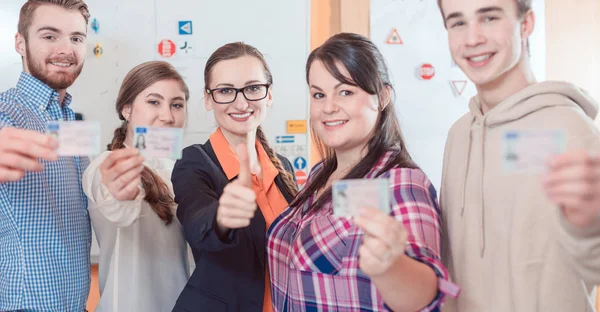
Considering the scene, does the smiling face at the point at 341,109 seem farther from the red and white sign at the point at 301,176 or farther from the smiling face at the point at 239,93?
the red and white sign at the point at 301,176

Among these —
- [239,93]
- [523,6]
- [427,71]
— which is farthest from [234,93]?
[427,71]

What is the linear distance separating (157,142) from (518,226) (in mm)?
1071

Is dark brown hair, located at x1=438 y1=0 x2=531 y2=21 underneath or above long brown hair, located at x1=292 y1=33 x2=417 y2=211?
above

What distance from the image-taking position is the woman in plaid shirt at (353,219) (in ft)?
3.83

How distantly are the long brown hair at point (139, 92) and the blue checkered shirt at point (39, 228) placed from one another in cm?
26

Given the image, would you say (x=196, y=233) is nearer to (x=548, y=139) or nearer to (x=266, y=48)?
(x=548, y=139)

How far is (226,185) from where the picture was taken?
1598 millimetres

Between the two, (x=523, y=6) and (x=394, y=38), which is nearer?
(x=523, y=6)

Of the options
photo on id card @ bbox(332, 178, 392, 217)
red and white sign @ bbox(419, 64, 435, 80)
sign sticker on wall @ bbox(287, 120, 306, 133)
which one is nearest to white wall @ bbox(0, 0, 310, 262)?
sign sticker on wall @ bbox(287, 120, 306, 133)

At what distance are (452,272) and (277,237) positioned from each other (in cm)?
58

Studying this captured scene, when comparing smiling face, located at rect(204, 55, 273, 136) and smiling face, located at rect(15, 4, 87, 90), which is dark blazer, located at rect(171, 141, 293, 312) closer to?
smiling face, located at rect(204, 55, 273, 136)

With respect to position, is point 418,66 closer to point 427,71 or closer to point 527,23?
point 427,71

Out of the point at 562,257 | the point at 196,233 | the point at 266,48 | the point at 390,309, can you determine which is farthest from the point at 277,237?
the point at 266,48

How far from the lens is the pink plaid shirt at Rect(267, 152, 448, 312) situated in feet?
4.13
